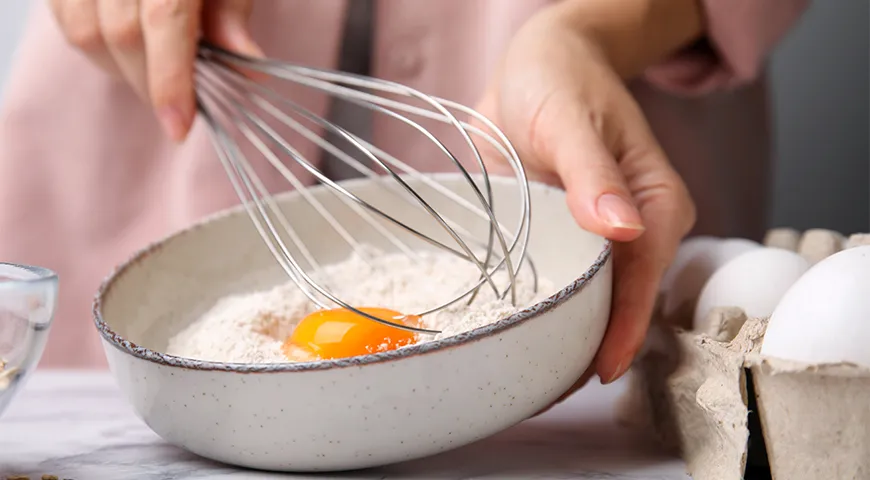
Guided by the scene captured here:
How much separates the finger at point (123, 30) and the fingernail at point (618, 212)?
393 millimetres

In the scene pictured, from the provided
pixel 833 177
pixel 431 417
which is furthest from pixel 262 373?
pixel 833 177

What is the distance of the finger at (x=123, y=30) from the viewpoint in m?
0.65

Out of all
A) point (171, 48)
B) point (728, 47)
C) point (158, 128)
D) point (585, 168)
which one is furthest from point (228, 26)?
point (728, 47)

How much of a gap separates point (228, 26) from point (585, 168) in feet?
1.08

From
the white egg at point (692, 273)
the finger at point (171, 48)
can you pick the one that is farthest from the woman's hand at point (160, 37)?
the white egg at point (692, 273)

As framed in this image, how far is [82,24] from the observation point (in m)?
0.68

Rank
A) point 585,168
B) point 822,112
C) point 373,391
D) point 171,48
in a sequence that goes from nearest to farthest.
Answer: point 373,391, point 585,168, point 171,48, point 822,112

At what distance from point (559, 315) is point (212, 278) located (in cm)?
29

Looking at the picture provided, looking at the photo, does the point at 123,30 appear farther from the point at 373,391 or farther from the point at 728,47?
the point at 728,47

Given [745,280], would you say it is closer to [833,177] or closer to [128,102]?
[128,102]

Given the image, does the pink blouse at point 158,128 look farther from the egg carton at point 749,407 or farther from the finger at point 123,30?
the egg carton at point 749,407

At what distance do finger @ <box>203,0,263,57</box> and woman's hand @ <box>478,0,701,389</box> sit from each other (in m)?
0.19

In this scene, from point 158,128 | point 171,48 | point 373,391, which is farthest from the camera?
point 158,128

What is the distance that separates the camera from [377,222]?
65 centimetres
